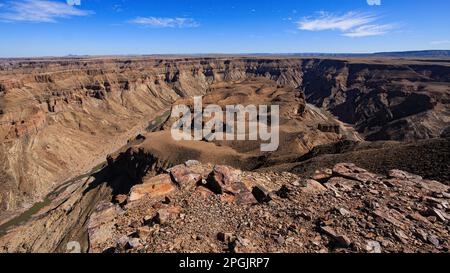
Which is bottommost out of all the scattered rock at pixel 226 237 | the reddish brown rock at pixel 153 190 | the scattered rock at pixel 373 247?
the reddish brown rock at pixel 153 190

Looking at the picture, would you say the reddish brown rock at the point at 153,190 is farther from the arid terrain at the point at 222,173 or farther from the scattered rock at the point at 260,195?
the scattered rock at the point at 260,195

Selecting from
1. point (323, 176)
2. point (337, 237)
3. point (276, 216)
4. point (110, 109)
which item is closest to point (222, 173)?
point (276, 216)

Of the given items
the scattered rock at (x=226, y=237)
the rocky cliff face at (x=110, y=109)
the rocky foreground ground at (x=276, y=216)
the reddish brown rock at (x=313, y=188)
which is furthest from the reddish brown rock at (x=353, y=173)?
the rocky cliff face at (x=110, y=109)

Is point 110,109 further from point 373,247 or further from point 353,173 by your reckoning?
point 373,247

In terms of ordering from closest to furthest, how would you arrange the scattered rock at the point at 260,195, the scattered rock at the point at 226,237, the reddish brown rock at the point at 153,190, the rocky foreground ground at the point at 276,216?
the rocky foreground ground at the point at 276,216 → the scattered rock at the point at 226,237 → the scattered rock at the point at 260,195 → the reddish brown rock at the point at 153,190

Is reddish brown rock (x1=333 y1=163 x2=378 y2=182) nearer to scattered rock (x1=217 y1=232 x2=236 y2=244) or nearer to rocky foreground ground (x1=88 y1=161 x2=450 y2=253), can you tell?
rocky foreground ground (x1=88 y1=161 x2=450 y2=253)
